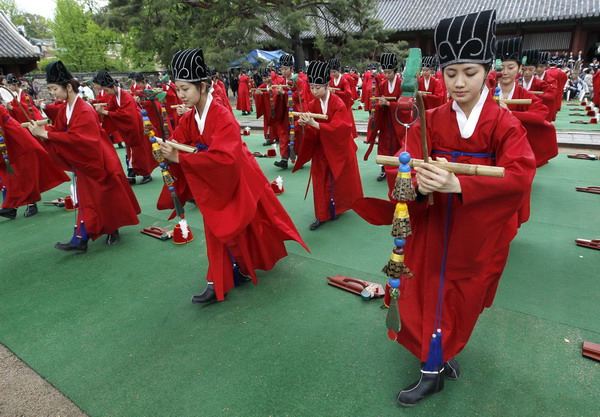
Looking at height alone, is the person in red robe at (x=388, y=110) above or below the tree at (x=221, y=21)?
below

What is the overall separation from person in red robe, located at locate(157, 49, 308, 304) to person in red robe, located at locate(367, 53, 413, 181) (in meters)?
3.12

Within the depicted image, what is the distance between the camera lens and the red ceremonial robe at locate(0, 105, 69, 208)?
553cm

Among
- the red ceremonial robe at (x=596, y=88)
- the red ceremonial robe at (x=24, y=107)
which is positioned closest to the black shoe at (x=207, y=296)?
the red ceremonial robe at (x=24, y=107)

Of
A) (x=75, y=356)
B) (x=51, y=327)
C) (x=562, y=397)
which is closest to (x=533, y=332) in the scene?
(x=562, y=397)

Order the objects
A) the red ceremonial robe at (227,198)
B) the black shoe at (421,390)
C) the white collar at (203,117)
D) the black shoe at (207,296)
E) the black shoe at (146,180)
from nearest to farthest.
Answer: the black shoe at (421,390) → the red ceremonial robe at (227,198) → the white collar at (203,117) → the black shoe at (207,296) → the black shoe at (146,180)

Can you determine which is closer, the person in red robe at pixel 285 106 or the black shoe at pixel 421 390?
the black shoe at pixel 421 390

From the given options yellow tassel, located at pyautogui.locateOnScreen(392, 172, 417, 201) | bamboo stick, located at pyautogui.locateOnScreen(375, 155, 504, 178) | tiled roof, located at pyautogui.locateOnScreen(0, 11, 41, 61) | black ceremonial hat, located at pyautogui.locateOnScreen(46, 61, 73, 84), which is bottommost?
yellow tassel, located at pyautogui.locateOnScreen(392, 172, 417, 201)

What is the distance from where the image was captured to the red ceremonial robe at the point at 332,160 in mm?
4688

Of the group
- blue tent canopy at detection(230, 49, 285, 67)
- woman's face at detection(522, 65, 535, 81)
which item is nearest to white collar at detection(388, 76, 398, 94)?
woman's face at detection(522, 65, 535, 81)

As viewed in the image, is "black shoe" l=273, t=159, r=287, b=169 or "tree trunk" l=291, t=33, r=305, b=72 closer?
"black shoe" l=273, t=159, r=287, b=169

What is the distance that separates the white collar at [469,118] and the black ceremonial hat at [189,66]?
191 centimetres

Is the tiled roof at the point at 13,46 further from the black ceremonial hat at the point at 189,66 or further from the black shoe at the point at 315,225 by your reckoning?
the black ceremonial hat at the point at 189,66

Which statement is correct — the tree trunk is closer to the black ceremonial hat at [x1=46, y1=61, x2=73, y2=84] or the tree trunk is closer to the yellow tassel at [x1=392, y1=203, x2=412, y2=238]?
the black ceremonial hat at [x1=46, y1=61, x2=73, y2=84]

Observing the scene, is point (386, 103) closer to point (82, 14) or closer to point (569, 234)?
point (569, 234)
